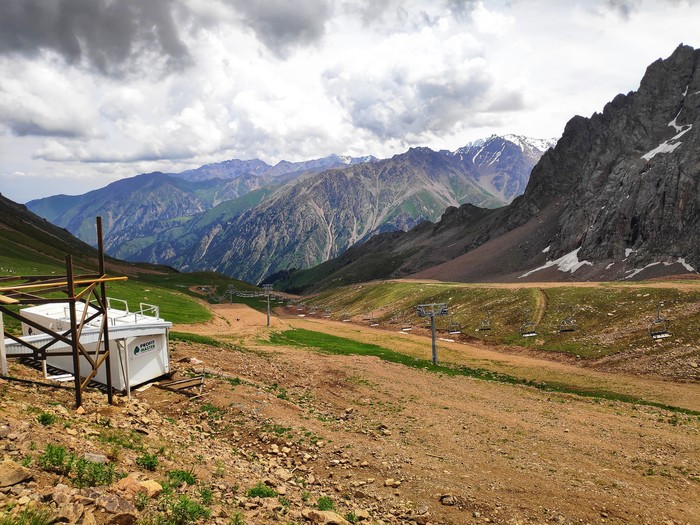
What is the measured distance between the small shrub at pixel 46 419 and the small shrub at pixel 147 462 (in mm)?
3633

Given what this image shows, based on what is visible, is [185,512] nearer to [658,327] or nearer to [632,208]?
[658,327]

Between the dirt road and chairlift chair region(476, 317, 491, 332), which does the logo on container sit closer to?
the dirt road

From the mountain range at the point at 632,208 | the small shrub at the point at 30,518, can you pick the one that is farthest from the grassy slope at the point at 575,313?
the small shrub at the point at 30,518

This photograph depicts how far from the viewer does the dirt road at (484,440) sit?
17672 millimetres

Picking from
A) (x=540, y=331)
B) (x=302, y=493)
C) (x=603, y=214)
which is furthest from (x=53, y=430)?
(x=603, y=214)

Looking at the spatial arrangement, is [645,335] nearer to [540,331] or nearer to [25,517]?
[540,331]

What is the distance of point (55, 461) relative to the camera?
1179 centimetres

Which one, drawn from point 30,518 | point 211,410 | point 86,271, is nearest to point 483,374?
point 211,410

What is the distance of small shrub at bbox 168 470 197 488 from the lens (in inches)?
526

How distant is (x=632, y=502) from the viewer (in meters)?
18.2

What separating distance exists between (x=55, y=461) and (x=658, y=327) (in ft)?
215

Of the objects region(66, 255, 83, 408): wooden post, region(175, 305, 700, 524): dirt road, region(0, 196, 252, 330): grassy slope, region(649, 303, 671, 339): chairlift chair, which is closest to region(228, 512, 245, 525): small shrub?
region(175, 305, 700, 524): dirt road

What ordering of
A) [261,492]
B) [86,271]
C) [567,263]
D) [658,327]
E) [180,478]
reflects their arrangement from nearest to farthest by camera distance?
[180,478], [261,492], [658,327], [86,271], [567,263]

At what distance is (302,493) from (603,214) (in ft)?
513
